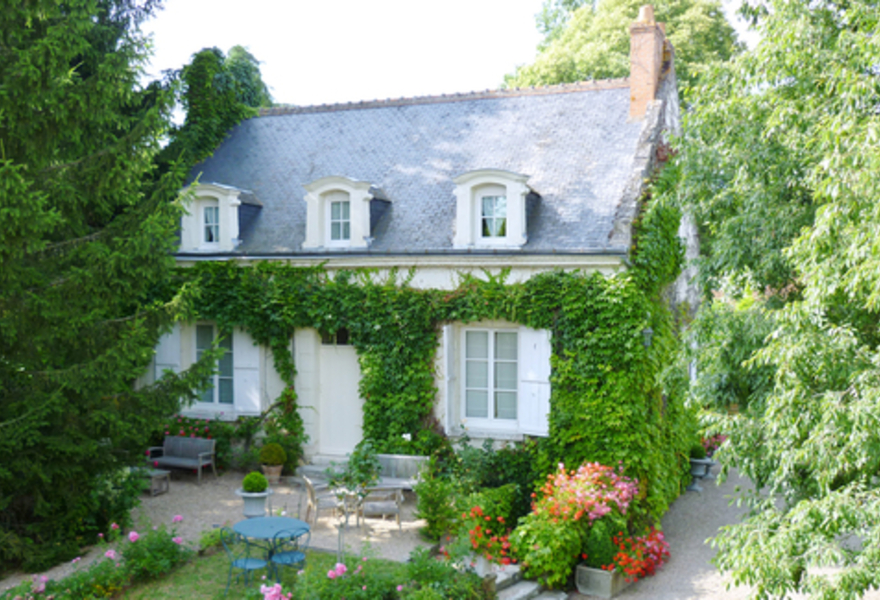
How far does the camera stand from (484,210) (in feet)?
38.9

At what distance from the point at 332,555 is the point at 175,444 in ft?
16.1

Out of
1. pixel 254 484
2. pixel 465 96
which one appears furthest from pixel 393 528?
pixel 465 96

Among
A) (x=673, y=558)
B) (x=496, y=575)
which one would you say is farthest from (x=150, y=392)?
(x=673, y=558)

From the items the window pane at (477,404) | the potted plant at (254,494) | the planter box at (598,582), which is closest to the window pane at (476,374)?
the window pane at (477,404)

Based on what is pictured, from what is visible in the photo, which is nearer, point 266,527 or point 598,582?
point 266,527

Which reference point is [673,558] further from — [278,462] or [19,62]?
[19,62]

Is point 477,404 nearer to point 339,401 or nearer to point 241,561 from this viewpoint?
point 339,401

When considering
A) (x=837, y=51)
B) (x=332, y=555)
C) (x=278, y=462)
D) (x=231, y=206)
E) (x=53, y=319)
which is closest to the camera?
(x=837, y=51)

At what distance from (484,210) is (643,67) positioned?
4093 millimetres

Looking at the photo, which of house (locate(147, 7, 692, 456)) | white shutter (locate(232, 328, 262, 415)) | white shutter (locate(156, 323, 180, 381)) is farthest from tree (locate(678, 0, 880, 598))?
white shutter (locate(156, 323, 180, 381))

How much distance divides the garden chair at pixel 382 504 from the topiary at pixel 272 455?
7.89 feet

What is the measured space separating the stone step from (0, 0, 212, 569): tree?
469cm

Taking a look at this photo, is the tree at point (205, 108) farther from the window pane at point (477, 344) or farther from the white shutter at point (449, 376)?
the window pane at point (477, 344)

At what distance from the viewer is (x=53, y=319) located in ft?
27.0
